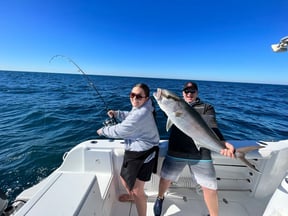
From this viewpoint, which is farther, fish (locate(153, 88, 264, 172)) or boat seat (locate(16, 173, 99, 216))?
fish (locate(153, 88, 264, 172))

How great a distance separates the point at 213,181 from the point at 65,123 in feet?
20.4

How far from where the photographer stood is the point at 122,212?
2049 millimetres

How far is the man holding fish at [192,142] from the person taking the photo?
1502mm

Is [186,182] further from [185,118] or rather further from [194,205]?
[185,118]

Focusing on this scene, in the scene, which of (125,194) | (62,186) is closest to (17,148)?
(125,194)

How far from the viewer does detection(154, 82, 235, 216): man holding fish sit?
150cm

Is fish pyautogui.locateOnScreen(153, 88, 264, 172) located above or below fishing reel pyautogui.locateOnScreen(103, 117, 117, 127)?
above

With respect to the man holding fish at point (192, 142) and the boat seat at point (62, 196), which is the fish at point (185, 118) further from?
the boat seat at point (62, 196)

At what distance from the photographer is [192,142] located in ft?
5.98

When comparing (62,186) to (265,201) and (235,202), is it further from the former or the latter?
(265,201)

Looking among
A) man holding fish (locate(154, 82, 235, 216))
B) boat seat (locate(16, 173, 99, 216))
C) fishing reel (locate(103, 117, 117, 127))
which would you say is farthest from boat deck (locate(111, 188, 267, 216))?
fishing reel (locate(103, 117, 117, 127))

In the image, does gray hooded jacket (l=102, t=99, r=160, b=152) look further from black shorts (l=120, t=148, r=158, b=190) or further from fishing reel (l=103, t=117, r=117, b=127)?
fishing reel (l=103, t=117, r=117, b=127)

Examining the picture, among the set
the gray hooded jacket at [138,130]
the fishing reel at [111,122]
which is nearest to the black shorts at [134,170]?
the gray hooded jacket at [138,130]

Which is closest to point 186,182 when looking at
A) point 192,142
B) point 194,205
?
point 194,205
